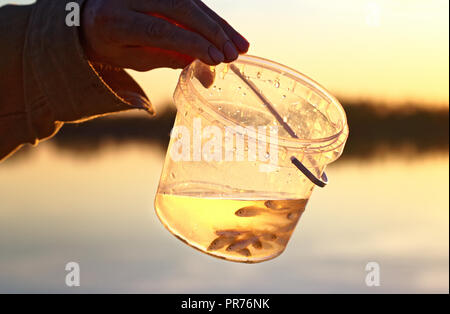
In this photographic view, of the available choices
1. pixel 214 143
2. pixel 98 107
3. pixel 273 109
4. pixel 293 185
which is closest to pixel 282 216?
pixel 293 185

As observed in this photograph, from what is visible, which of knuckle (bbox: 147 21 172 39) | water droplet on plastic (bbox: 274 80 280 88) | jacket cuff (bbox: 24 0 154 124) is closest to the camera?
knuckle (bbox: 147 21 172 39)

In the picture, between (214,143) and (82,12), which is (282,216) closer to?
(214,143)

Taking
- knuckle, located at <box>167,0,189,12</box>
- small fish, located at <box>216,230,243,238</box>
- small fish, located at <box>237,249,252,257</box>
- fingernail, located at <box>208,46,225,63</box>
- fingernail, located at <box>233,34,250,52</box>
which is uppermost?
knuckle, located at <box>167,0,189,12</box>

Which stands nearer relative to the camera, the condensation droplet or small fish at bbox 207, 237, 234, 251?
small fish at bbox 207, 237, 234, 251

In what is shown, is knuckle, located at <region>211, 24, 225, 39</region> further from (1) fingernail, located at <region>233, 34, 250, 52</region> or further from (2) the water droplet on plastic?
(2) the water droplet on plastic

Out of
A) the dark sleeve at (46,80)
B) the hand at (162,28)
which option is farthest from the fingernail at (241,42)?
the dark sleeve at (46,80)

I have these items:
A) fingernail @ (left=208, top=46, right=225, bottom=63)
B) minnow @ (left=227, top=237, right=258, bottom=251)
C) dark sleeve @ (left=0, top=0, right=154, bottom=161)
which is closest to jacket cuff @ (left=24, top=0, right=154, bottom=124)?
dark sleeve @ (left=0, top=0, right=154, bottom=161)

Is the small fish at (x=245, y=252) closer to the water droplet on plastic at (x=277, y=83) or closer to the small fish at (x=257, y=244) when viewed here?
the small fish at (x=257, y=244)
